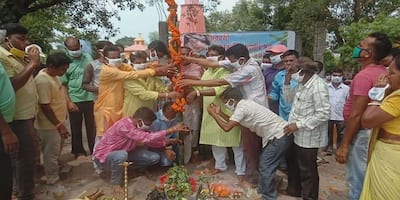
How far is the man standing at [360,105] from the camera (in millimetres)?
3557

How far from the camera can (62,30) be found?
1828 centimetres

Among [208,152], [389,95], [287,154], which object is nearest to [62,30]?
[208,152]

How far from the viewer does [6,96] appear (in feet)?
10.8

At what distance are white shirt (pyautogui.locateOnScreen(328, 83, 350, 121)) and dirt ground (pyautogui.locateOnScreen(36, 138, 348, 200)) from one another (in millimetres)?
1807

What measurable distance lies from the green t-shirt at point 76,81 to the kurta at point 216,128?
1935mm

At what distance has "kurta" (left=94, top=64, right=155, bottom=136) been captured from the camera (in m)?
4.98

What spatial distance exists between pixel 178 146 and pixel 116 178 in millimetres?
999

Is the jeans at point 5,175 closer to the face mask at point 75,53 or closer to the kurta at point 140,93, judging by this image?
the kurta at point 140,93

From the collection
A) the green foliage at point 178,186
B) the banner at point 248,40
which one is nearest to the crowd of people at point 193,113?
the green foliage at point 178,186

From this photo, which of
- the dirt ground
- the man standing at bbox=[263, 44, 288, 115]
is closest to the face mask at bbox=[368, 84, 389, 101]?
the dirt ground

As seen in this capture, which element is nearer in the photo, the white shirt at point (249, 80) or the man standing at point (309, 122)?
the man standing at point (309, 122)

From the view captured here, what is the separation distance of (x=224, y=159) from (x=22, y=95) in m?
2.78

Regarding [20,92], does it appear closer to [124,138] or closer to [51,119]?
[51,119]

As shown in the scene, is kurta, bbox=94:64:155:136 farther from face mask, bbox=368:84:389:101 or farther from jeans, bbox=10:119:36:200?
face mask, bbox=368:84:389:101
